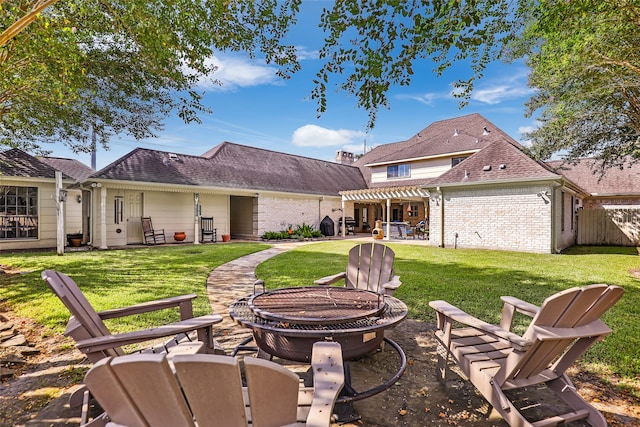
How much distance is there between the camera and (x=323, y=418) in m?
1.29

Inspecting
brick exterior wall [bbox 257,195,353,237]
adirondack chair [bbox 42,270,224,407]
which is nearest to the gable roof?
brick exterior wall [bbox 257,195,353,237]

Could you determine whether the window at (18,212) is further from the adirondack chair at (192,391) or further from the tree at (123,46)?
the adirondack chair at (192,391)

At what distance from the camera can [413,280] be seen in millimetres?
6844

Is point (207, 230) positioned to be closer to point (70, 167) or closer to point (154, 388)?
point (70, 167)

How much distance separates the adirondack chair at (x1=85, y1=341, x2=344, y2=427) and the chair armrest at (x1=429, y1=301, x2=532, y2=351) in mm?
1450

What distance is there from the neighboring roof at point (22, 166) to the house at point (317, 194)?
34mm

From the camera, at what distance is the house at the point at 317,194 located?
1206 cm

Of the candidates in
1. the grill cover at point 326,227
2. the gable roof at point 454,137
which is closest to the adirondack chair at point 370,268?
the gable roof at point 454,137

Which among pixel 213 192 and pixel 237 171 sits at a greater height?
pixel 237 171

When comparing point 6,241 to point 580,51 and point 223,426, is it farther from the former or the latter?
point 580,51

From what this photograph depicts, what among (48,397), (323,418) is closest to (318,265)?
(48,397)

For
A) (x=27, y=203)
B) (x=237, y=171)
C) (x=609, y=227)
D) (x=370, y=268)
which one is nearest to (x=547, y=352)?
(x=370, y=268)

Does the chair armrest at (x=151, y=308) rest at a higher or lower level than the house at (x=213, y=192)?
lower

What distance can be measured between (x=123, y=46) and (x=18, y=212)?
9.28 meters
